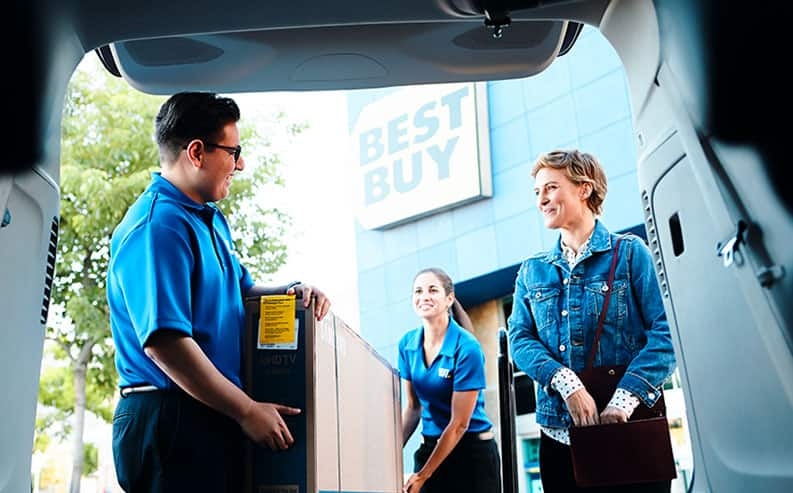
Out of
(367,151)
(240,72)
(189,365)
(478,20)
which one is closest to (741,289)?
(478,20)

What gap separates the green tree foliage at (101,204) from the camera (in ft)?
34.7

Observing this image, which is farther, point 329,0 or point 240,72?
point 240,72

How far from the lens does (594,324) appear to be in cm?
293

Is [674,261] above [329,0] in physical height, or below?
below

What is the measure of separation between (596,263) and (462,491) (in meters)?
1.96

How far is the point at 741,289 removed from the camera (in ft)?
6.06

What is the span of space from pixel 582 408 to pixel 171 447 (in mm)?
1344

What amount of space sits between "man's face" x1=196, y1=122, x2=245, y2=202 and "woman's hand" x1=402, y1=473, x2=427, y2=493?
7.74ft

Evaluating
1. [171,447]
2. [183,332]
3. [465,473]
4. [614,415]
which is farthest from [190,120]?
[465,473]

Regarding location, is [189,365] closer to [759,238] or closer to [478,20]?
[478,20]

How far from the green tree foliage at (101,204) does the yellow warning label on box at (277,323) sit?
847cm

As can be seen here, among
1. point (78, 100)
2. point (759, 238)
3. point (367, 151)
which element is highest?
point (367, 151)

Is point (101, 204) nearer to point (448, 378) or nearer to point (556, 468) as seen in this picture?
point (448, 378)

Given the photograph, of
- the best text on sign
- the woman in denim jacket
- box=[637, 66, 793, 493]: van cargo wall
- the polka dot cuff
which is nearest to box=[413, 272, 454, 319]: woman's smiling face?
the woman in denim jacket
